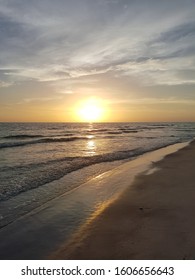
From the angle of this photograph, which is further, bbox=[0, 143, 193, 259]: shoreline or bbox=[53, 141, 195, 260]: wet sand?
bbox=[0, 143, 193, 259]: shoreline

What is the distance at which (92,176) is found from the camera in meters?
13.8

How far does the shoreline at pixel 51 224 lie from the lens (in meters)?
5.86

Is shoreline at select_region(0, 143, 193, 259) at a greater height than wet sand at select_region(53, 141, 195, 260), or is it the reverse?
wet sand at select_region(53, 141, 195, 260)

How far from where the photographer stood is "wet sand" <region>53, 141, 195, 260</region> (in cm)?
536

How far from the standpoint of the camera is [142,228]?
6508mm

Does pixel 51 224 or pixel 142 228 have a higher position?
pixel 142 228

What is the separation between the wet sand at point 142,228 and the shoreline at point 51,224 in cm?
24

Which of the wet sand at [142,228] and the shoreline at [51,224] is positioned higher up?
the wet sand at [142,228]

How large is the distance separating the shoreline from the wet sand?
0.24 m

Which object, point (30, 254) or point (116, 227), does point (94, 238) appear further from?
point (30, 254)

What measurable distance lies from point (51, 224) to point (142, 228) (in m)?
2.34

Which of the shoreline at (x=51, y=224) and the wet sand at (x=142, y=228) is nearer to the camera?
the wet sand at (x=142, y=228)

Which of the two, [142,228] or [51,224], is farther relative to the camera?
[51,224]
